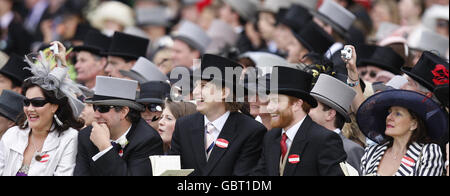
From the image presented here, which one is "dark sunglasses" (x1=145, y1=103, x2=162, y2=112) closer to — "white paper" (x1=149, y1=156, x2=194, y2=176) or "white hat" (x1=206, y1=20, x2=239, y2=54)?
"white paper" (x1=149, y1=156, x2=194, y2=176)

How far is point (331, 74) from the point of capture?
26.9 ft

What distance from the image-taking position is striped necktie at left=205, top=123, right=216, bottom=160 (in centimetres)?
753

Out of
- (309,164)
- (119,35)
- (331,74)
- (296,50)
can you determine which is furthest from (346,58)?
(119,35)

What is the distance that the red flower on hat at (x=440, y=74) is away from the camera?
722 cm

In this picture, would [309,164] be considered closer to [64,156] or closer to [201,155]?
[201,155]

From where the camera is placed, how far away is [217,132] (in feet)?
24.9

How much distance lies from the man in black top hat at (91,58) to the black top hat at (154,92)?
2.27 metres

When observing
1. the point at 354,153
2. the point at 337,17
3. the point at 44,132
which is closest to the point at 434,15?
the point at 337,17

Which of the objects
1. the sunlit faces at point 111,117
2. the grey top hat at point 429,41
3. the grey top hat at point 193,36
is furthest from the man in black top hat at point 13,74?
the grey top hat at point 429,41

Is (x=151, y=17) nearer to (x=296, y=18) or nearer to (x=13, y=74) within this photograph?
(x=296, y=18)

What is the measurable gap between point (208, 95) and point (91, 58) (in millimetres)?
4054

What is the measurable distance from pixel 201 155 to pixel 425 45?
171 inches

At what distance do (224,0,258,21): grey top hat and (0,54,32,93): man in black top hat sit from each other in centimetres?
481
